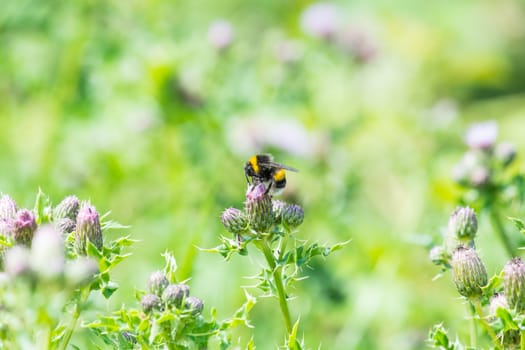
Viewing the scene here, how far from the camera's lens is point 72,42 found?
20.6ft

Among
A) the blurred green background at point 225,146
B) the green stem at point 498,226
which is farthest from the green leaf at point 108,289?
the blurred green background at point 225,146

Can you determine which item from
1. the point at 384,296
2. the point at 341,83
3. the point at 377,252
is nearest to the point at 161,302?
the point at 384,296

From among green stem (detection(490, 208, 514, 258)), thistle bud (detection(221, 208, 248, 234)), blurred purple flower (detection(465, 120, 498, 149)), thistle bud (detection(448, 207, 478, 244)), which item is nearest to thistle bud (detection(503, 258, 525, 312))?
thistle bud (detection(448, 207, 478, 244))

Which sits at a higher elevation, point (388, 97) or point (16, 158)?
point (388, 97)

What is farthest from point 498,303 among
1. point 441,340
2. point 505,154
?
point 505,154

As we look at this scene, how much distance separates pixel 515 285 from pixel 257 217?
713 millimetres

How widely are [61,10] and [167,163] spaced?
51.0 inches

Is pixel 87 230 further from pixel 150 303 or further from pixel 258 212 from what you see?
pixel 258 212

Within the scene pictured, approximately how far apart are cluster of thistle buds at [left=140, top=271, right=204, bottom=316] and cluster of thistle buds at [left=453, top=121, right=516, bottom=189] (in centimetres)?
178

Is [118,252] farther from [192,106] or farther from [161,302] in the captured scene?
[192,106]

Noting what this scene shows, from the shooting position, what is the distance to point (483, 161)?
3.83m

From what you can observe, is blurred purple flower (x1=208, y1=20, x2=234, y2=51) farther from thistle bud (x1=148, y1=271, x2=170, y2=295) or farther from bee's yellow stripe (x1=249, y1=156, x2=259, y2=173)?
thistle bud (x1=148, y1=271, x2=170, y2=295)

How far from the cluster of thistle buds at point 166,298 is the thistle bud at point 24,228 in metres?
0.32

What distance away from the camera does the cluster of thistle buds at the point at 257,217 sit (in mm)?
2527
